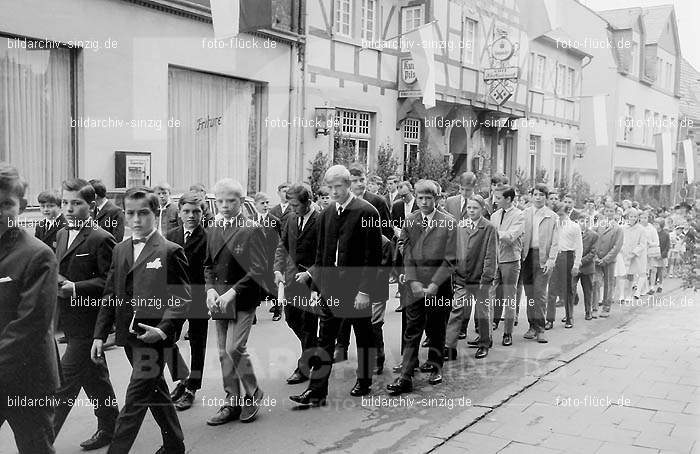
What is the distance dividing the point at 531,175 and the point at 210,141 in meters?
17.0

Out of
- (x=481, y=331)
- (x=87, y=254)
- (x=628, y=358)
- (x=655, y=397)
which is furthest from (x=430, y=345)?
(x=87, y=254)

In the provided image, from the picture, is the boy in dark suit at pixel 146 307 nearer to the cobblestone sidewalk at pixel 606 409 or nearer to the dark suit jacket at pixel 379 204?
the cobblestone sidewalk at pixel 606 409

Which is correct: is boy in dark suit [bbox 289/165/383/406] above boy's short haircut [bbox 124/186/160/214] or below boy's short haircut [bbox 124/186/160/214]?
below

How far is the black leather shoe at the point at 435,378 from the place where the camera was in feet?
23.4

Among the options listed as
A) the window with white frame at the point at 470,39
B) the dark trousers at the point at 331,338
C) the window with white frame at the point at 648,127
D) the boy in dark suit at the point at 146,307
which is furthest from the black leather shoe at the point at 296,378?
the window with white frame at the point at 648,127

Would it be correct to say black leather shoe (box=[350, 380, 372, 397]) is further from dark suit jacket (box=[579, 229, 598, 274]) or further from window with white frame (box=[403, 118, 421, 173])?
window with white frame (box=[403, 118, 421, 173])

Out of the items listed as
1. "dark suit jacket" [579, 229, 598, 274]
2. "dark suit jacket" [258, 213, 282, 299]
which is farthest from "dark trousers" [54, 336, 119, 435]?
"dark suit jacket" [579, 229, 598, 274]

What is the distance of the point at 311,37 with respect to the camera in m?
16.0

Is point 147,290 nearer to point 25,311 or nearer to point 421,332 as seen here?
point 25,311

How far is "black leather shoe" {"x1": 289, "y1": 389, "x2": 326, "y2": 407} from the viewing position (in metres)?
6.18

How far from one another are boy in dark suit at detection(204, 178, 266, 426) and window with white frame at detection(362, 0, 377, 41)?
12.5 meters

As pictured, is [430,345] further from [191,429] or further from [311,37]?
[311,37]

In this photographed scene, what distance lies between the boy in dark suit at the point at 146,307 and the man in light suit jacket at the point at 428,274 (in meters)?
2.65

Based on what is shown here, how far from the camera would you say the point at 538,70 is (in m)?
27.5
